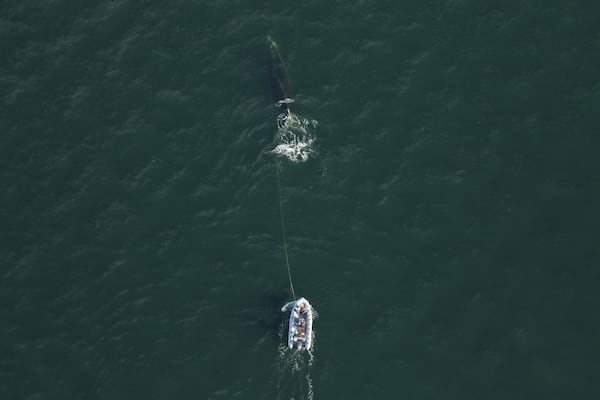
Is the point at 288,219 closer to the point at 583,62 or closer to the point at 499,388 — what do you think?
the point at 499,388

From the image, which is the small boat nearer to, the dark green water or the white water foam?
the white water foam

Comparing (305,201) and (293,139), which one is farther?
(293,139)

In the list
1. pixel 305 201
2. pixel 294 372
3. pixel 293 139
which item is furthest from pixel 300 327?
pixel 293 139

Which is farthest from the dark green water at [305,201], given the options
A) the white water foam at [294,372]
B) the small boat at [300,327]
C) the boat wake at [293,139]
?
the small boat at [300,327]

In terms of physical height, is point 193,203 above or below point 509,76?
below

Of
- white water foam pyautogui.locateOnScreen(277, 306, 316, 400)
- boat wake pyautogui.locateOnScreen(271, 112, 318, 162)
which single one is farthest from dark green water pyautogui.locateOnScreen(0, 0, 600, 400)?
boat wake pyautogui.locateOnScreen(271, 112, 318, 162)

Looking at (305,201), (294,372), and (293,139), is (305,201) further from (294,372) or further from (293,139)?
(294,372)

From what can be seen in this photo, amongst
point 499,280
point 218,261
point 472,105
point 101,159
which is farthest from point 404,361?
point 101,159
